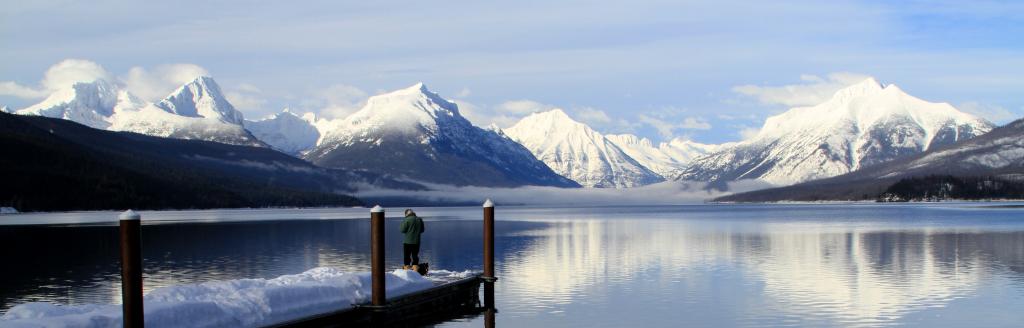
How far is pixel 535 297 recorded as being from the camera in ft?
173

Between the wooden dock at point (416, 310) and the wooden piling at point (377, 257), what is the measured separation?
0.36 m

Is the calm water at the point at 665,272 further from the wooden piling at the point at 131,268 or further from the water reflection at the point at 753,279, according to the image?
the wooden piling at the point at 131,268

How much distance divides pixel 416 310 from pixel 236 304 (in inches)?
415

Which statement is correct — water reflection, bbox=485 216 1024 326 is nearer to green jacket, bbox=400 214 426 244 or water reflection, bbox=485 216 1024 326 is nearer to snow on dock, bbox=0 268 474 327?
green jacket, bbox=400 214 426 244

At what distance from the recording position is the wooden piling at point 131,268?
27828 millimetres

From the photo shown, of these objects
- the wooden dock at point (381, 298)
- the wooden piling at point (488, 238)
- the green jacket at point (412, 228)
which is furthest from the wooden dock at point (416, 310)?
the green jacket at point (412, 228)

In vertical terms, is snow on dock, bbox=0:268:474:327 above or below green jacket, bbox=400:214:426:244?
below

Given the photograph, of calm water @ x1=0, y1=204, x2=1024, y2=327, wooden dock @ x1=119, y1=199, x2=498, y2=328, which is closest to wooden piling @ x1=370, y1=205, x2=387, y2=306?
wooden dock @ x1=119, y1=199, x2=498, y2=328

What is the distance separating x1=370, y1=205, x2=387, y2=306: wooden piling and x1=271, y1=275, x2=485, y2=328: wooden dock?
36 centimetres

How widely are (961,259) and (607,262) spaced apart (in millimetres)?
22859

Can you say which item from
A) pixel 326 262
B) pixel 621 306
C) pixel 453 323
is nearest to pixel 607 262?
pixel 326 262

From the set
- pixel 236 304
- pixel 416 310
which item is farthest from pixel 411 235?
pixel 236 304

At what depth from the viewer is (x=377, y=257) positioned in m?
40.1

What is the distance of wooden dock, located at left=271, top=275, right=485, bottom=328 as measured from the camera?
38.3m
